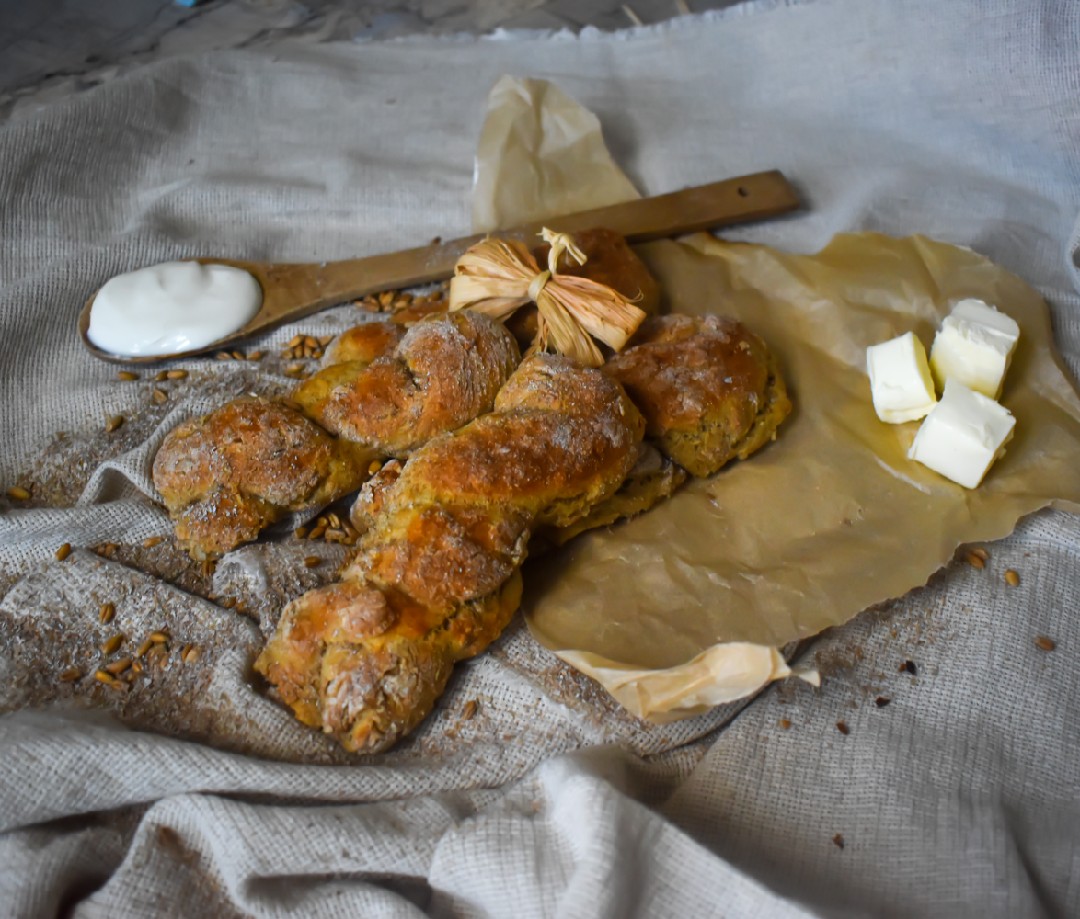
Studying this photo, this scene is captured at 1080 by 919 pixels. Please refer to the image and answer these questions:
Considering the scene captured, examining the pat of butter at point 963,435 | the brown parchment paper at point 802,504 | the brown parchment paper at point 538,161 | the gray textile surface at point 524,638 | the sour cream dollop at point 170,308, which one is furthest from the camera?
the brown parchment paper at point 538,161

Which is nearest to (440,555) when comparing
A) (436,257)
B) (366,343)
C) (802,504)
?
(366,343)

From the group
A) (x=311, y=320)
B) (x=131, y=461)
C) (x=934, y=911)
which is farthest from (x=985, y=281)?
(x=131, y=461)

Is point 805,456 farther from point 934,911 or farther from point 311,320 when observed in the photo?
point 311,320

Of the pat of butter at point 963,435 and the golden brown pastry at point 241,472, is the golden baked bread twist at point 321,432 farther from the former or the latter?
the pat of butter at point 963,435

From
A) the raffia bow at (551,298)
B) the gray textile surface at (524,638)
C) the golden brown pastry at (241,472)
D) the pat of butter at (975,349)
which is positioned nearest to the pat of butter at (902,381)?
the pat of butter at (975,349)

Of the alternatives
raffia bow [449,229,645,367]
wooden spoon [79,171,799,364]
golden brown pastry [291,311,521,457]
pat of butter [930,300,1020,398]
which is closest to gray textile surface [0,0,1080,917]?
wooden spoon [79,171,799,364]

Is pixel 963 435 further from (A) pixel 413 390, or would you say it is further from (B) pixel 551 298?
(A) pixel 413 390
